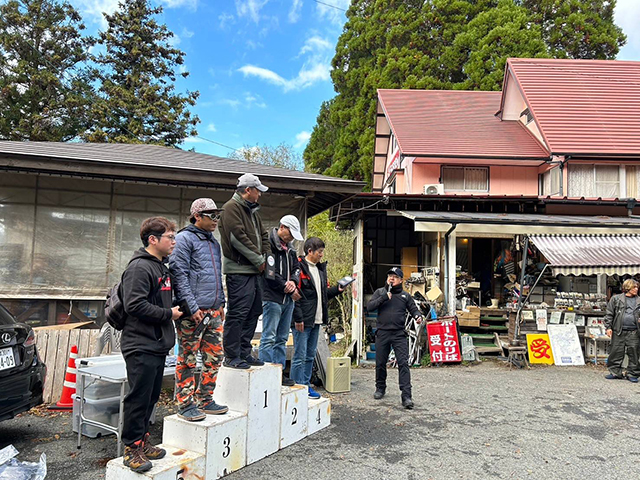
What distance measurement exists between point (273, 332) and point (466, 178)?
38.1 ft

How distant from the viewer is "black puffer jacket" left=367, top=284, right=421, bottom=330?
20.3ft

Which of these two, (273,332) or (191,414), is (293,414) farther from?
(191,414)

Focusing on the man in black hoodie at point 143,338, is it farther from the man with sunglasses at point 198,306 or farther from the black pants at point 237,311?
the black pants at point 237,311

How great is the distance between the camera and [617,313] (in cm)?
821

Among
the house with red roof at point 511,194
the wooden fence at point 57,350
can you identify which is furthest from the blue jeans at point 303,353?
the house with red roof at point 511,194

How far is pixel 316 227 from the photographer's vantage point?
19.2 meters

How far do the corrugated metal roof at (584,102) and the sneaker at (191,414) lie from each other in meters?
13.2

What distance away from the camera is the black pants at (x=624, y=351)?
7.97m

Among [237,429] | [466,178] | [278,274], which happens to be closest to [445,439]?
[237,429]

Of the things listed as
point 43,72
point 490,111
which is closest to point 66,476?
point 490,111

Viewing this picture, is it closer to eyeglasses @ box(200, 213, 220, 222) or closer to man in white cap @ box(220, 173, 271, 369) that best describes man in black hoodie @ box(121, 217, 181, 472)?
eyeglasses @ box(200, 213, 220, 222)

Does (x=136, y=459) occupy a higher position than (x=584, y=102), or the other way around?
(x=584, y=102)

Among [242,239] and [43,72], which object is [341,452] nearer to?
[242,239]

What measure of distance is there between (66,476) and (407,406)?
12.7ft
